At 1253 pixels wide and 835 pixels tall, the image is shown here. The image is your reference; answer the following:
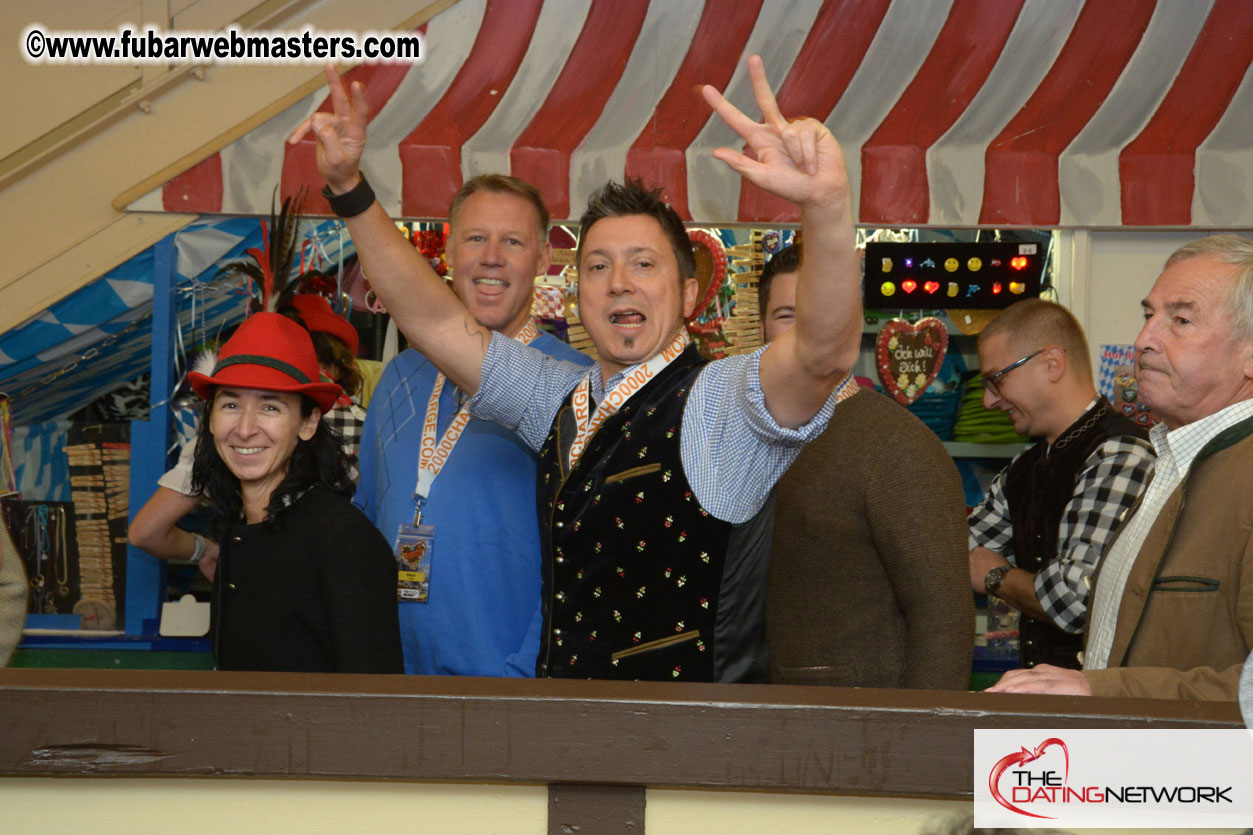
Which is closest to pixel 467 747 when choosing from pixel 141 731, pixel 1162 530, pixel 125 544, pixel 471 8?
pixel 141 731

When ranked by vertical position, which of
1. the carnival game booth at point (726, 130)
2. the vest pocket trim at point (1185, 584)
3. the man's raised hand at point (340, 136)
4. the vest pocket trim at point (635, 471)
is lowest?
the vest pocket trim at point (1185, 584)

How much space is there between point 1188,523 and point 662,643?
0.80 metres

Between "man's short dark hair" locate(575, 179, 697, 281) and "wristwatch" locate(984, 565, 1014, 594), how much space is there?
4.93 feet

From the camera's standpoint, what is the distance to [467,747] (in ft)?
4.48

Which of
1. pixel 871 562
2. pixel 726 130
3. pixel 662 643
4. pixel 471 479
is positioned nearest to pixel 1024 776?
pixel 662 643

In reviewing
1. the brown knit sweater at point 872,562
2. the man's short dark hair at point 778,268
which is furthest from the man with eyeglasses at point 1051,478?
the man's short dark hair at point 778,268

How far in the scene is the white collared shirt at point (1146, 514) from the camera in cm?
191

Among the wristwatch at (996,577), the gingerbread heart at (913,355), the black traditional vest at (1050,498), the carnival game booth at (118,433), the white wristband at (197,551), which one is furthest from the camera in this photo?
the gingerbread heart at (913,355)

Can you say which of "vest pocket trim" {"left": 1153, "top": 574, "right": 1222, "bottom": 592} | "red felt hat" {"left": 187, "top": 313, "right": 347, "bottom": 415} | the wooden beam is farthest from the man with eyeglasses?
"red felt hat" {"left": 187, "top": 313, "right": 347, "bottom": 415}

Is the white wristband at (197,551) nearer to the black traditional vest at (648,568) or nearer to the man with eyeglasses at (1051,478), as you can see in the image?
the black traditional vest at (648,568)

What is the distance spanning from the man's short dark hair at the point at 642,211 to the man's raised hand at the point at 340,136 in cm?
41

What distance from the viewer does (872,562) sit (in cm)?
236

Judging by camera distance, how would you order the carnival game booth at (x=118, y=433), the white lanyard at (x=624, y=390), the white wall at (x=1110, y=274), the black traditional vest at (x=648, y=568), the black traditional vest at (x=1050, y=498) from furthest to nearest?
1. the white wall at (x=1110, y=274)
2. the carnival game booth at (x=118, y=433)
3. the black traditional vest at (x=1050, y=498)
4. the white lanyard at (x=624, y=390)
5. the black traditional vest at (x=648, y=568)

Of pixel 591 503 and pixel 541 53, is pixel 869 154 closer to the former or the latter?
pixel 541 53
